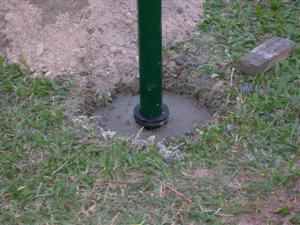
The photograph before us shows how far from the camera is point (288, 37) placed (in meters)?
3.78

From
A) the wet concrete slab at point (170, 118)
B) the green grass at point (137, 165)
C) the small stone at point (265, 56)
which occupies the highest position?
the small stone at point (265, 56)

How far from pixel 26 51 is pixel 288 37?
4.98ft

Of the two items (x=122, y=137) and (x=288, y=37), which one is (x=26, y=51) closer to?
(x=122, y=137)

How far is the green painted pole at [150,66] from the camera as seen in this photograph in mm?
2947

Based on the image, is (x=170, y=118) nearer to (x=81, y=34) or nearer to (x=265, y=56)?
(x=265, y=56)

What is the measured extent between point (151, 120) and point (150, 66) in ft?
1.00

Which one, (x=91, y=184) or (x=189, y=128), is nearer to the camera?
(x=91, y=184)

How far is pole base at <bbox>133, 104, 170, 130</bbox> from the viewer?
3.27m

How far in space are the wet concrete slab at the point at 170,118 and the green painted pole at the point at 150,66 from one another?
2.3 inches

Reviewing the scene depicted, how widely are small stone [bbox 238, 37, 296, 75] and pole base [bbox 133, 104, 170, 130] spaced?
0.53 m

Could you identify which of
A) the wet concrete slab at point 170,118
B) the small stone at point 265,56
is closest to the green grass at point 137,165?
the small stone at point 265,56

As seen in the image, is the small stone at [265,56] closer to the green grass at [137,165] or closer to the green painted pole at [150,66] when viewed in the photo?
the green grass at [137,165]

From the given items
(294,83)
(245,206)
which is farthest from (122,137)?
(294,83)

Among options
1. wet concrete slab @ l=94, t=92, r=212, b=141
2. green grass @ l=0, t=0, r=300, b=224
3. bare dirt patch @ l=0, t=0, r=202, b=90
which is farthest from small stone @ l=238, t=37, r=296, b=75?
bare dirt patch @ l=0, t=0, r=202, b=90
